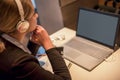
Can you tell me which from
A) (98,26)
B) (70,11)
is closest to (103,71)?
(98,26)

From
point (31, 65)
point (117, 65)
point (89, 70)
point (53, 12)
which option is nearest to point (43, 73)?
point (31, 65)

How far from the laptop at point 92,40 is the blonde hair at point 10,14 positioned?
605 millimetres

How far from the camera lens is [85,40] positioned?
1.55 metres

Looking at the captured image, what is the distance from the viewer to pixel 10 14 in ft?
2.72

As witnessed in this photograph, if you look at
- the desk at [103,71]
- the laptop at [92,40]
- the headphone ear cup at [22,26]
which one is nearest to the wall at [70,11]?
the laptop at [92,40]

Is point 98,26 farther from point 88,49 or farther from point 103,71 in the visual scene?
point 103,71

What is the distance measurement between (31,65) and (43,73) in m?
0.07

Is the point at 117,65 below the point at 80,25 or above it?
below

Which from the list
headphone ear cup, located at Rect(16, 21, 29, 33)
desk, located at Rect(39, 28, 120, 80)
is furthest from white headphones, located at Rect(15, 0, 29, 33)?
desk, located at Rect(39, 28, 120, 80)

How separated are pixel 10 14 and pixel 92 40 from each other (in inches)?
32.5

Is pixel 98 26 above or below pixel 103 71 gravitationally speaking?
above

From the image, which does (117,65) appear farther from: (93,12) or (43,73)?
(43,73)

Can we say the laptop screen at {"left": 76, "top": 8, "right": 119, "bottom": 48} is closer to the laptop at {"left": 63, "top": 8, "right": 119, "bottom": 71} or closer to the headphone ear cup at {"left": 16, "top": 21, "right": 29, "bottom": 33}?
the laptop at {"left": 63, "top": 8, "right": 119, "bottom": 71}

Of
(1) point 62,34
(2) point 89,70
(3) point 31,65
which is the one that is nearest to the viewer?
(3) point 31,65
